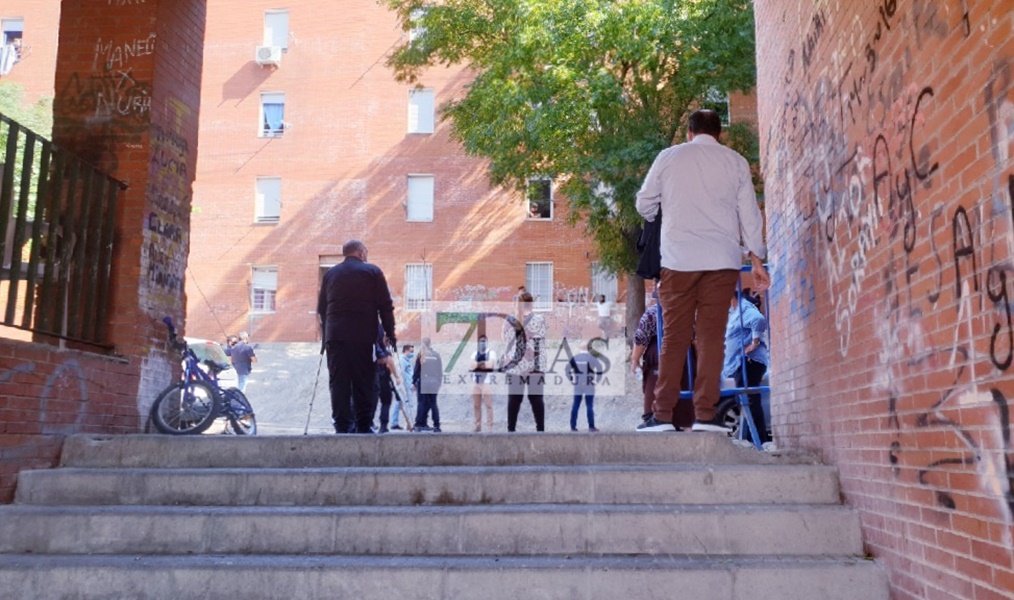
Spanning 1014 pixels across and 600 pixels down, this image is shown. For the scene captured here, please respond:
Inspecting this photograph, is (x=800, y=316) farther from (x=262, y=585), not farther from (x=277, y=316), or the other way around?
(x=277, y=316)

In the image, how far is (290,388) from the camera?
24062 millimetres

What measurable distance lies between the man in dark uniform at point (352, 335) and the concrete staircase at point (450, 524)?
82.9 inches

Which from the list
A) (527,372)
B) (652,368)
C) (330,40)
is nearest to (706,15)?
(527,372)

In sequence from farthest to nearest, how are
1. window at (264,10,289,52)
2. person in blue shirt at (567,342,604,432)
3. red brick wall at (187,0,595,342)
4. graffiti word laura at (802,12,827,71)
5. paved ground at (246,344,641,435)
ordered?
window at (264,10,289,52), red brick wall at (187,0,595,342), paved ground at (246,344,641,435), person in blue shirt at (567,342,604,432), graffiti word laura at (802,12,827,71)

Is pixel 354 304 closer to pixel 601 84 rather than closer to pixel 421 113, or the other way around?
pixel 601 84

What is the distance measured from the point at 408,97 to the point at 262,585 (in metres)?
29.7

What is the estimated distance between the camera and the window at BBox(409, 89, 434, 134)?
107ft

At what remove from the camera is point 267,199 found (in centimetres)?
3300

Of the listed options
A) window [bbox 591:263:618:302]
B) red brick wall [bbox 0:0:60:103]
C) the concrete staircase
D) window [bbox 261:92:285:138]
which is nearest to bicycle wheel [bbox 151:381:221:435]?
the concrete staircase

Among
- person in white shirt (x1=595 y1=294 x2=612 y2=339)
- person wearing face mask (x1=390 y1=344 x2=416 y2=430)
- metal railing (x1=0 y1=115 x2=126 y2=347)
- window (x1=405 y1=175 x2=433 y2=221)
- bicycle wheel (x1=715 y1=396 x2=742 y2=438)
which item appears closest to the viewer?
metal railing (x1=0 y1=115 x2=126 y2=347)

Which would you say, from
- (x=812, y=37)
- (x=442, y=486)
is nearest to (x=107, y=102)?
(x=442, y=486)

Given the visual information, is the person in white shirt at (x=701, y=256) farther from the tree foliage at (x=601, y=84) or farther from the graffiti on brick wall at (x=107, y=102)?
the tree foliage at (x=601, y=84)

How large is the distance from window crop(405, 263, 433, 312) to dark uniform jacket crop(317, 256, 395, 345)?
77.9ft

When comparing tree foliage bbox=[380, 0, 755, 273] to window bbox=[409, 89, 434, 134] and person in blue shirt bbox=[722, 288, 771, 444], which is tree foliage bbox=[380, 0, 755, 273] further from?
window bbox=[409, 89, 434, 134]
